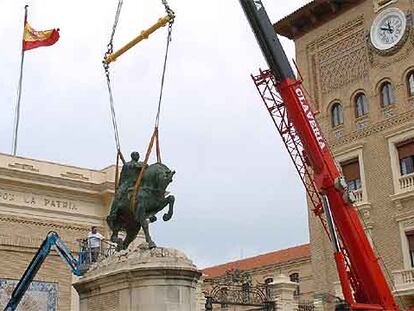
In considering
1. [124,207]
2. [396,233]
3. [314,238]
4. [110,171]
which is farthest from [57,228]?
[124,207]

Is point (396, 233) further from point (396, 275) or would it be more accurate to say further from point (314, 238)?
point (314, 238)

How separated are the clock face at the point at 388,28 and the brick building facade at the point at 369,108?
4 centimetres

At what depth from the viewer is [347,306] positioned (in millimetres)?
22812

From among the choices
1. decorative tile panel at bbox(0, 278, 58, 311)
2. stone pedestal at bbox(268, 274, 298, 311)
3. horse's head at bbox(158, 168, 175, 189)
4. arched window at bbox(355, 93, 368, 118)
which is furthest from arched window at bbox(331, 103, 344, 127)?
horse's head at bbox(158, 168, 175, 189)

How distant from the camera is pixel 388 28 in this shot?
31438 millimetres

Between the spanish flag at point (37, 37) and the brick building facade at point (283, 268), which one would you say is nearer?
the spanish flag at point (37, 37)

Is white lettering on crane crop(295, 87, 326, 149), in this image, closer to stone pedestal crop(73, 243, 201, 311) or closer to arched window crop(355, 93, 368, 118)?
arched window crop(355, 93, 368, 118)

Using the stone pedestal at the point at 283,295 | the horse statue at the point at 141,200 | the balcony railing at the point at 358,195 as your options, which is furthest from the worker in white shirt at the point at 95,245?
the balcony railing at the point at 358,195

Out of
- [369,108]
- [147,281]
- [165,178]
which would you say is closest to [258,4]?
[369,108]

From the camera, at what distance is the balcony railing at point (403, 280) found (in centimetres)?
2831

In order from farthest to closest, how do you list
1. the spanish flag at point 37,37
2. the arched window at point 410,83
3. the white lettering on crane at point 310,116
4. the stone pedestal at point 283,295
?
the spanish flag at point 37,37 → the arched window at point 410,83 → the stone pedestal at point 283,295 → the white lettering on crane at point 310,116

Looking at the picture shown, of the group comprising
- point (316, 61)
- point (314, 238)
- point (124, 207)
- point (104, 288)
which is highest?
point (316, 61)

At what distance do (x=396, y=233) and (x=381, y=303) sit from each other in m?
6.96

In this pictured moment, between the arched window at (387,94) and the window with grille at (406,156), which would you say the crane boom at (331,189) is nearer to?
the window with grille at (406,156)
